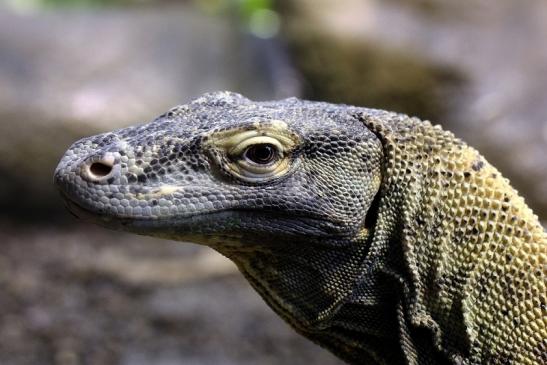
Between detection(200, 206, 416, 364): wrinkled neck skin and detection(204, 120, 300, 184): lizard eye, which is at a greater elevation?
detection(204, 120, 300, 184): lizard eye

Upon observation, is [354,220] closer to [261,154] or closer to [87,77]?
[261,154]

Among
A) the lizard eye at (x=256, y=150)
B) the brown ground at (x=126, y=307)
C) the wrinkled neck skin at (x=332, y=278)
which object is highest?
the brown ground at (x=126, y=307)

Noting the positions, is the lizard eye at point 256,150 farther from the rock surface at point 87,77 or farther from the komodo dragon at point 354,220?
the rock surface at point 87,77

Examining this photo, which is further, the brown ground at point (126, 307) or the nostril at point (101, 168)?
the brown ground at point (126, 307)

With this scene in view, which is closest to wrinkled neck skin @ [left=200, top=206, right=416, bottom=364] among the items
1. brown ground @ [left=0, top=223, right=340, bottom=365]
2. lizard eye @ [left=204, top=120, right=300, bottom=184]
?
lizard eye @ [left=204, top=120, right=300, bottom=184]

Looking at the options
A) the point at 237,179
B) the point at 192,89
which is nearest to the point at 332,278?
the point at 237,179

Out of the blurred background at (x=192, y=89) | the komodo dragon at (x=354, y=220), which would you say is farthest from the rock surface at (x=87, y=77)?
the komodo dragon at (x=354, y=220)

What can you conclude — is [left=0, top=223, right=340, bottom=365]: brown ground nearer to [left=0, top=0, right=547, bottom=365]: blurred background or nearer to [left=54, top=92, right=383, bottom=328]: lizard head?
[left=0, top=0, right=547, bottom=365]: blurred background

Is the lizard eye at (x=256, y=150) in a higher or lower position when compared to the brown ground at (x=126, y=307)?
lower
